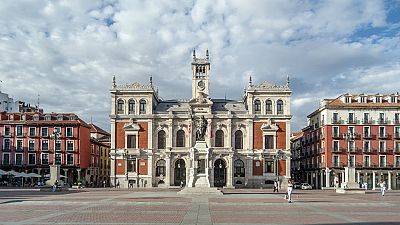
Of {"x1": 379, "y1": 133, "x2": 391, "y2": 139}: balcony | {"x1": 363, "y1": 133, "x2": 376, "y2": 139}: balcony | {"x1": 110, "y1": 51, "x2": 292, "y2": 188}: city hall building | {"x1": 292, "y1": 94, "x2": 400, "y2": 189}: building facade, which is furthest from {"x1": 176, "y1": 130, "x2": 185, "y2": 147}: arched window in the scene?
{"x1": 379, "y1": 133, "x2": 391, "y2": 139}: balcony

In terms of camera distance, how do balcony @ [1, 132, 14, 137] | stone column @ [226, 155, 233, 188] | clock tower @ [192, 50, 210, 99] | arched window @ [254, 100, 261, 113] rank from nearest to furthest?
stone column @ [226, 155, 233, 188], arched window @ [254, 100, 261, 113], balcony @ [1, 132, 14, 137], clock tower @ [192, 50, 210, 99]

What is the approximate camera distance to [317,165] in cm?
10262

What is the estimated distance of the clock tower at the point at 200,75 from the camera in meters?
101

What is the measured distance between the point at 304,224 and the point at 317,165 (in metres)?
81.6

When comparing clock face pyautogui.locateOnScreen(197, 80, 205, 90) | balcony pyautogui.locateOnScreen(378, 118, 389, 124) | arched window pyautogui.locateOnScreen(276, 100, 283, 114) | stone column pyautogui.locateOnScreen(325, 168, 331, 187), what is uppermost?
clock face pyautogui.locateOnScreen(197, 80, 205, 90)

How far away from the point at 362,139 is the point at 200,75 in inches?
1245

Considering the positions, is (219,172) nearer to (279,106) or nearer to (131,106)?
(279,106)

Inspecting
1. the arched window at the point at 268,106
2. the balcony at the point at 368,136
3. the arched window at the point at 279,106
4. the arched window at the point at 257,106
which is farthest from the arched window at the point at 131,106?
the balcony at the point at 368,136

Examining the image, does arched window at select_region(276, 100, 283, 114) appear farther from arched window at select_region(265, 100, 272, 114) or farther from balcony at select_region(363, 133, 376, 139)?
balcony at select_region(363, 133, 376, 139)

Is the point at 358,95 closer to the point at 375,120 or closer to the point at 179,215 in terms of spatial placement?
the point at 375,120

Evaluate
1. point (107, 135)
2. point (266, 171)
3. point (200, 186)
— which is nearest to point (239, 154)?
point (266, 171)

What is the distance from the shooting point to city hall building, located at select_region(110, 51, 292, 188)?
94.9 meters

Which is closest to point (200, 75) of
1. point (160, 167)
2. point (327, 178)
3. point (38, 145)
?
point (160, 167)

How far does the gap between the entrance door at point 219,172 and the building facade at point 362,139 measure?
18.4m
